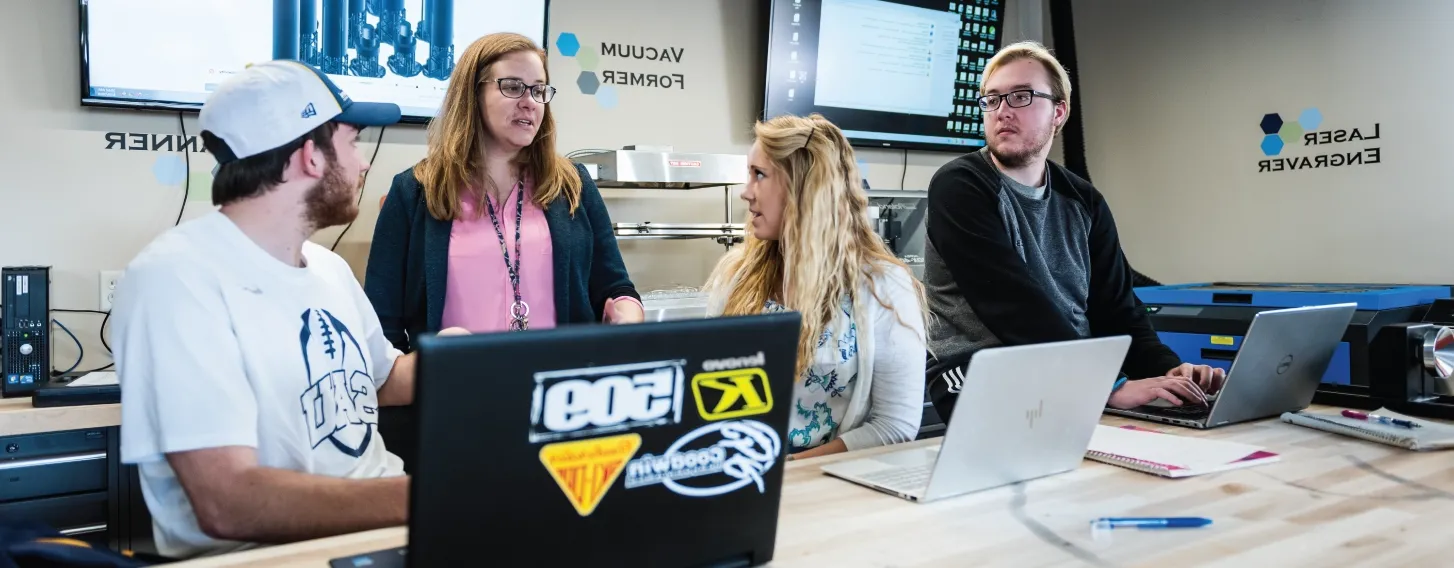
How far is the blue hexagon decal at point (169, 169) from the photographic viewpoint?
261 centimetres

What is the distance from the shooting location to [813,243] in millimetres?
1919

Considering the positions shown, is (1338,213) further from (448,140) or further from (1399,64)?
(448,140)

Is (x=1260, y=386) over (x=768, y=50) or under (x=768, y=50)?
under

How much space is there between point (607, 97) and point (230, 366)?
2.14 metres

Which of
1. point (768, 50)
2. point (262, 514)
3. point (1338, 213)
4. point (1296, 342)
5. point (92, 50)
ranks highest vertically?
point (768, 50)

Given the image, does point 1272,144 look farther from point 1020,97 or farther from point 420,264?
point 420,264

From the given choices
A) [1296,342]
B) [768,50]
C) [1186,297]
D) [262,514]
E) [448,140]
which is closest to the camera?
[262,514]

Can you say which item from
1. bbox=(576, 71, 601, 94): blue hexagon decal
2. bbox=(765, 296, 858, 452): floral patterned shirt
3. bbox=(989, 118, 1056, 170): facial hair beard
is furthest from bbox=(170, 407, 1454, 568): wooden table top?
bbox=(576, 71, 601, 94): blue hexagon decal

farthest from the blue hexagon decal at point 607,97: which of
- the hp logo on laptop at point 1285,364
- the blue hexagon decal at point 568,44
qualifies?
the hp logo on laptop at point 1285,364

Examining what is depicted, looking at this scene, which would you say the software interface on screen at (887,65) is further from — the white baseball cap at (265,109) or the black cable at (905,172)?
the white baseball cap at (265,109)

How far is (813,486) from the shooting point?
4.42ft

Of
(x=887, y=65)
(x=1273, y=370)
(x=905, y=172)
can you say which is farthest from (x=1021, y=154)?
(x=905, y=172)

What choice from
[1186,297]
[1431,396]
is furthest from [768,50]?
[1431,396]

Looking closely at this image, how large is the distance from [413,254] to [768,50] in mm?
1706
